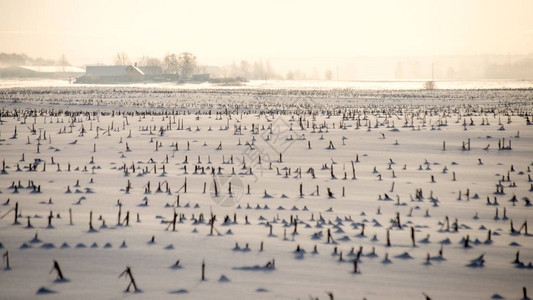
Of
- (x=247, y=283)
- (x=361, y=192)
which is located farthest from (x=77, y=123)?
(x=247, y=283)

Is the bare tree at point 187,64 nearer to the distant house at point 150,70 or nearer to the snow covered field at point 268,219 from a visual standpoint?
the distant house at point 150,70

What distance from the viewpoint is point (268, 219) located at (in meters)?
9.37

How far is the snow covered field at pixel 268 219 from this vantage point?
6.50 metres

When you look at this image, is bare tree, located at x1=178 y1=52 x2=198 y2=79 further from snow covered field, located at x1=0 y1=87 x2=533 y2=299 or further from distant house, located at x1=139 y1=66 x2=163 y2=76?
snow covered field, located at x1=0 y1=87 x2=533 y2=299

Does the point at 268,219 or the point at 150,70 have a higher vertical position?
the point at 150,70

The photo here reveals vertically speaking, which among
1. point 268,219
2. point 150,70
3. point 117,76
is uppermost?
point 150,70

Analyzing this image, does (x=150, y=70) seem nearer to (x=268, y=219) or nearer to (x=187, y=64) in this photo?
(x=187, y=64)

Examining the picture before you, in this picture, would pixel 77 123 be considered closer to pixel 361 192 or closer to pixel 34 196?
pixel 34 196

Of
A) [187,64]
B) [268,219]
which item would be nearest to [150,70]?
[187,64]

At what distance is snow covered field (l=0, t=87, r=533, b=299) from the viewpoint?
6500 mm

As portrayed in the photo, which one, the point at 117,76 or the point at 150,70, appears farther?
the point at 150,70

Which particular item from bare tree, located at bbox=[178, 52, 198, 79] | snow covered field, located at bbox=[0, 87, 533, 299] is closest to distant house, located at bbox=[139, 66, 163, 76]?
bare tree, located at bbox=[178, 52, 198, 79]

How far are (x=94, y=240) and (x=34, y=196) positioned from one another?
3.78m

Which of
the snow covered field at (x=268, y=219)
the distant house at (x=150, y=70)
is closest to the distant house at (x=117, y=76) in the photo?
the distant house at (x=150, y=70)
